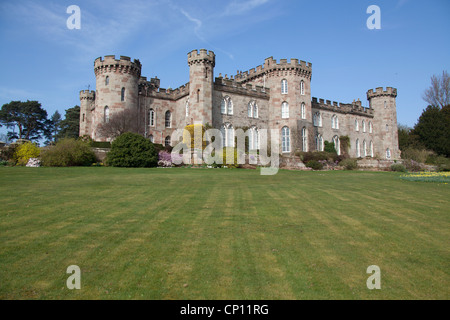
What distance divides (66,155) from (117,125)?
896 centimetres

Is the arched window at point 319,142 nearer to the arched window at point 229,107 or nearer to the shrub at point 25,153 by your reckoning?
the arched window at point 229,107

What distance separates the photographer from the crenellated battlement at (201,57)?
32969 mm

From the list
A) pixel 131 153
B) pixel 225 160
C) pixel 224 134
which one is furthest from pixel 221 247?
pixel 224 134

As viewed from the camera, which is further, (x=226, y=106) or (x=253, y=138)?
(x=253, y=138)

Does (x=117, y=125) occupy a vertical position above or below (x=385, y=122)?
below

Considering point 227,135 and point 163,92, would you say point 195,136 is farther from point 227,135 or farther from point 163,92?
point 163,92

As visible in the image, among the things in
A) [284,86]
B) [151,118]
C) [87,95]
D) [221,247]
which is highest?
[87,95]

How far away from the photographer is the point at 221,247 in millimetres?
5898

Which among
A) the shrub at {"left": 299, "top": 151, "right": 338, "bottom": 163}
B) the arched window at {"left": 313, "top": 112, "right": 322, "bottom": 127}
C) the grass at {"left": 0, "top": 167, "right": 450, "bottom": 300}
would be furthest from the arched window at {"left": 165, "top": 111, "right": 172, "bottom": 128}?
the grass at {"left": 0, "top": 167, "right": 450, "bottom": 300}

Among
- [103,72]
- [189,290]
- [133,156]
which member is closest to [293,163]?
[133,156]

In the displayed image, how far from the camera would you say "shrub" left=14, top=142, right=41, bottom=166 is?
24845 mm

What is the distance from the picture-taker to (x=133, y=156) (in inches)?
1007

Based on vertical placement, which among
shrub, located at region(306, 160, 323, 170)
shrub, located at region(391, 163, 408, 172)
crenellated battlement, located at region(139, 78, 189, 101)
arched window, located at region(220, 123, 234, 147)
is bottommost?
shrub, located at region(391, 163, 408, 172)

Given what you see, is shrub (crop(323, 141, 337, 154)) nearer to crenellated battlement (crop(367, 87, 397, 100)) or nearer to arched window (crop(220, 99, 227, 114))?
crenellated battlement (crop(367, 87, 397, 100))
